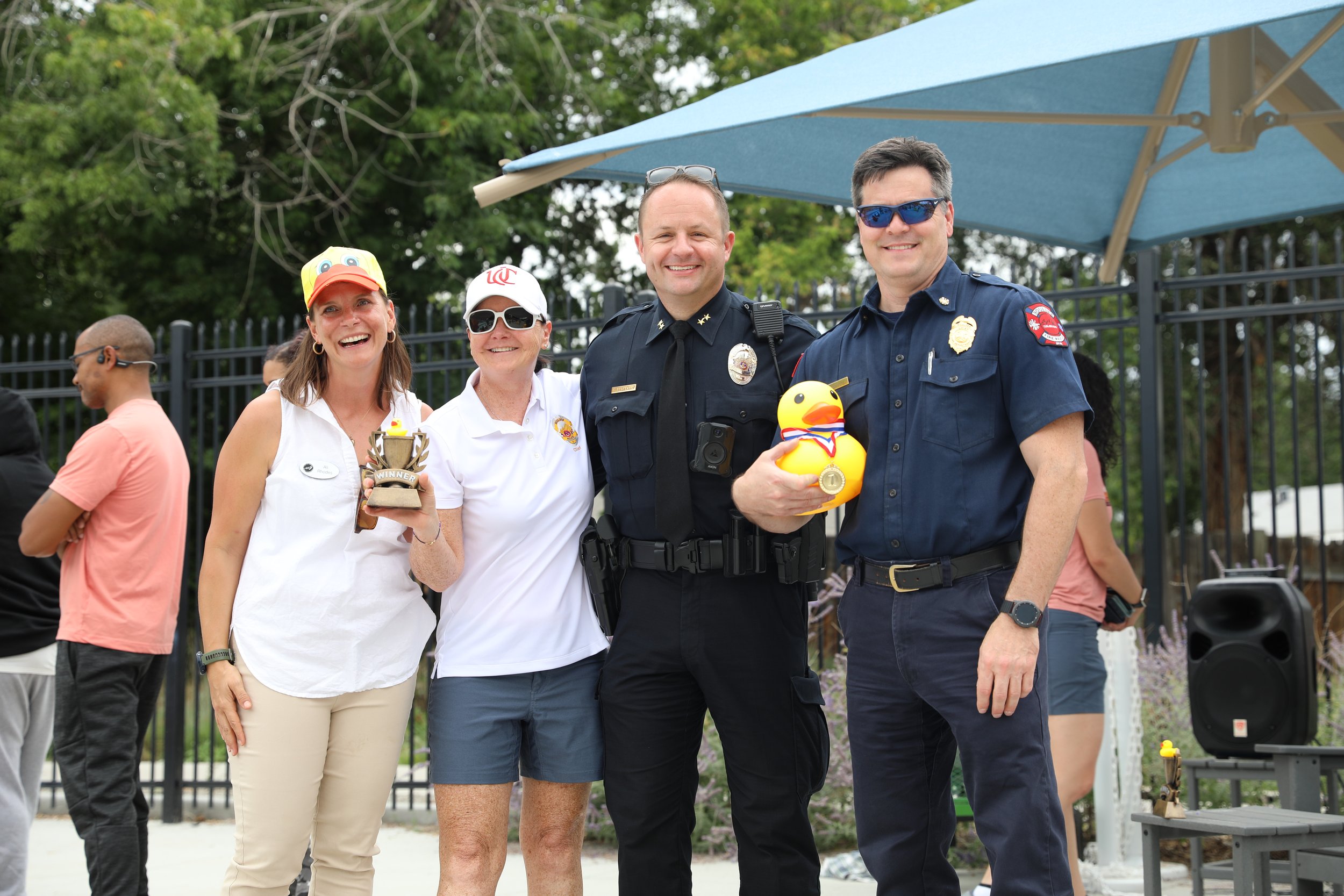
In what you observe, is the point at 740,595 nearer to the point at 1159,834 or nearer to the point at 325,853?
the point at 325,853

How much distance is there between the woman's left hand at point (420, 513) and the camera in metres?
2.87

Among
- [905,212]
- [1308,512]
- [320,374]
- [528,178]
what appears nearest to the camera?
[905,212]

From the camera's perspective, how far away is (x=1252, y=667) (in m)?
4.52

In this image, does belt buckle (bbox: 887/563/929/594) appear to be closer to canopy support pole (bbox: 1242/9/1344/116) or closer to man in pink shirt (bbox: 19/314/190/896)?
canopy support pole (bbox: 1242/9/1344/116)

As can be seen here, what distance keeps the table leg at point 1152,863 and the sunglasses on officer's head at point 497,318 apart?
233 centimetres

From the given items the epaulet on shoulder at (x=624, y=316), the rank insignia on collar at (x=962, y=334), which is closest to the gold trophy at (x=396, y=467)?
the epaulet on shoulder at (x=624, y=316)

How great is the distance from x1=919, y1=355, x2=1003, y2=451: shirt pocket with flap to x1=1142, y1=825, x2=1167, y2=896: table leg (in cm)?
155

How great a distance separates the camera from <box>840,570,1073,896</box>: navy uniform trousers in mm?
2729

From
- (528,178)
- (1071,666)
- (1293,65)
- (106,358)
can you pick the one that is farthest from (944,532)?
(106,358)

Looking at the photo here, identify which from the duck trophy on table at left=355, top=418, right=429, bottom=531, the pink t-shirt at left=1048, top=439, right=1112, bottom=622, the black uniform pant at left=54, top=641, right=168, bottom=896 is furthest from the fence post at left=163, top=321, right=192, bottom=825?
the pink t-shirt at left=1048, top=439, right=1112, bottom=622

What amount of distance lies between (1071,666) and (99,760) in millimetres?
3231

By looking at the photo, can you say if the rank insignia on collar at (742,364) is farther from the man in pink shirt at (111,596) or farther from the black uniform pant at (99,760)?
the black uniform pant at (99,760)

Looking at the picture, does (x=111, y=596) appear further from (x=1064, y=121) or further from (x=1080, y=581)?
(x=1064, y=121)

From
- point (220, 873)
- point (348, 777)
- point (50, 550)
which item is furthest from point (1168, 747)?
point (220, 873)
